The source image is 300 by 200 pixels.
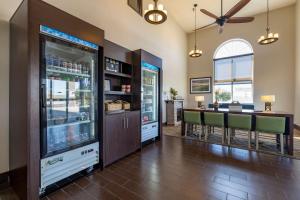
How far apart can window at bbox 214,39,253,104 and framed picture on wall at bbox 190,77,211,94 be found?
37 cm

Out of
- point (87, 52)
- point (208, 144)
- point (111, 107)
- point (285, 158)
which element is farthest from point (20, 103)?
point (285, 158)

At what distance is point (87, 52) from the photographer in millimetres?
2279

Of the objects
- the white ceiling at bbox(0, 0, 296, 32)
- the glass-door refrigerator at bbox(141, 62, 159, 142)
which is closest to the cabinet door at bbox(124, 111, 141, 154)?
the glass-door refrigerator at bbox(141, 62, 159, 142)

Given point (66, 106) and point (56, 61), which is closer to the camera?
point (56, 61)

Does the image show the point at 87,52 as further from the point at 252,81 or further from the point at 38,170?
the point at 252,81

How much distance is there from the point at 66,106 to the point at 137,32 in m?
3.41

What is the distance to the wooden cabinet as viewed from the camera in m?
2.54

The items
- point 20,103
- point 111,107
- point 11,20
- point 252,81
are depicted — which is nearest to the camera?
point 20,103

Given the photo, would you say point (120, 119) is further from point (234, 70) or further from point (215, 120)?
point (234, 70)

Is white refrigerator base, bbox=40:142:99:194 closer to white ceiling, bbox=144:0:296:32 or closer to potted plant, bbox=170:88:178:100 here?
potted plant, bbox=170:88:178:100

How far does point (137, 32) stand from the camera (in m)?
4.57

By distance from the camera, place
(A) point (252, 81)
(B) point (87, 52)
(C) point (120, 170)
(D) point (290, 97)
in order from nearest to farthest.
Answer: (B) point (87, 52) < (C) point (120, 170) < (D) point (290, 97) < (A) point (252, 81)

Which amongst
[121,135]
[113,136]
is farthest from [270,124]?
[113,136]

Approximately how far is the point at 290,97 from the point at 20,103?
827 cm
